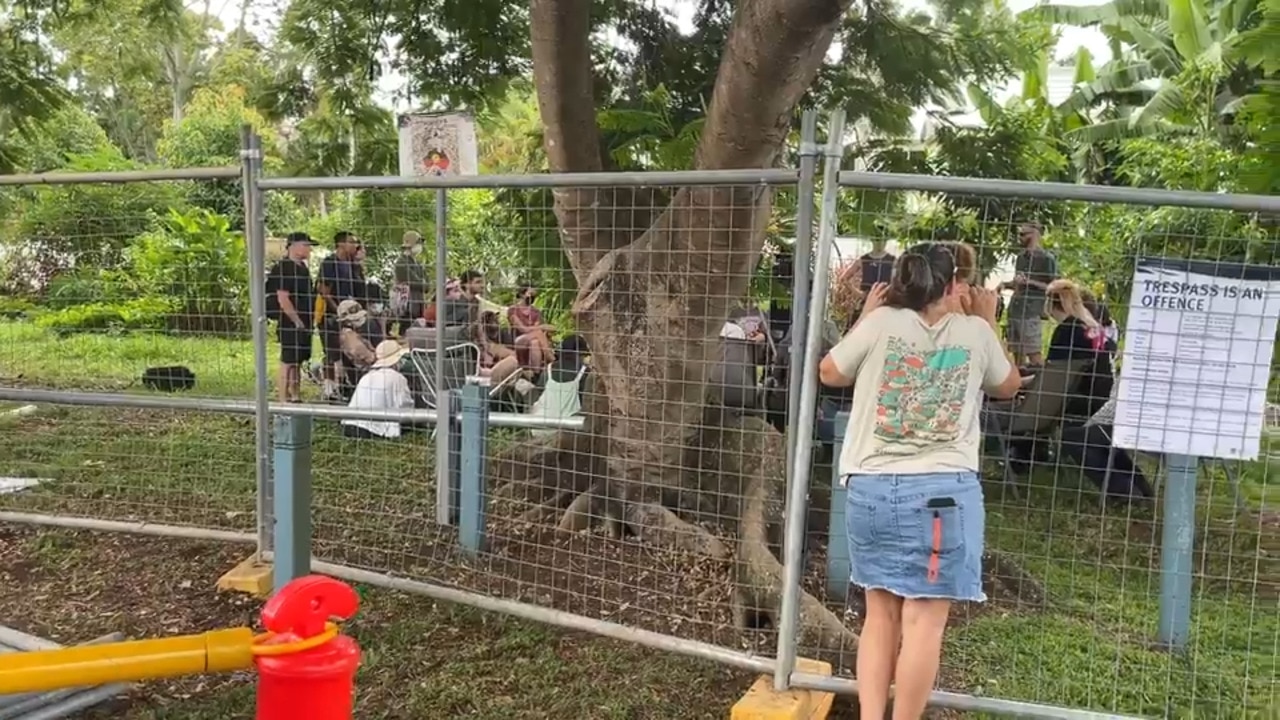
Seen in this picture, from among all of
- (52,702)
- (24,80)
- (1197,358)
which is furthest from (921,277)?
(24,80)

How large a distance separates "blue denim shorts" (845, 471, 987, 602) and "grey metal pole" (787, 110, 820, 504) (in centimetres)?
36

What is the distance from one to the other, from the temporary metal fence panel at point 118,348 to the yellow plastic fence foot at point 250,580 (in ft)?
1.45

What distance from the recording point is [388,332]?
25.9 ft

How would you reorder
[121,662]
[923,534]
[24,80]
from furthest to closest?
1. [24,80]
2. [923,534]
3. [121,662]

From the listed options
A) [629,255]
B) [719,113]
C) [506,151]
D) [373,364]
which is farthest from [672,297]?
[506,151]

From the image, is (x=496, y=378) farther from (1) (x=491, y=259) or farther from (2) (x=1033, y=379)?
(2) (x=1033, y=379)

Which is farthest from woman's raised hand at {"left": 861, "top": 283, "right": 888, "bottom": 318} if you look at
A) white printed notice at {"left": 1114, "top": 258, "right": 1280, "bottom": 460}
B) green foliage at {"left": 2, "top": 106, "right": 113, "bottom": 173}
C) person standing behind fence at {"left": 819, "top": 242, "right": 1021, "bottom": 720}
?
green foliage at {"left": 2, "top": 106, "right": 113, "bottom": 173}

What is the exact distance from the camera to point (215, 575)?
518 centimetres

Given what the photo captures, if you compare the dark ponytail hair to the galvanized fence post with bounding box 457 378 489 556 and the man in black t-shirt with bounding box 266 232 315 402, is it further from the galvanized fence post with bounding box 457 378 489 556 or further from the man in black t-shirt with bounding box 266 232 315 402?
the man in black t-shirt with bounding box 266 232 315 402

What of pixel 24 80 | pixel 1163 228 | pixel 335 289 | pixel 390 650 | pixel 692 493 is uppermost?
pixel 24 80

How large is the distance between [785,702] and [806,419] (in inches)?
39.5

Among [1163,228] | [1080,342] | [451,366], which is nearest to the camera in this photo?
[451,366]

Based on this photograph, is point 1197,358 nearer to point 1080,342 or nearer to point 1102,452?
point 1080,342

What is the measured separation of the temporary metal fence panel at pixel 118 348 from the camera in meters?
6.00
